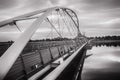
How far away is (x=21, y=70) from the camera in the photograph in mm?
5121

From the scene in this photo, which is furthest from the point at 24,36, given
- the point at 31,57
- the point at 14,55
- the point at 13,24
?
the point at 13,24

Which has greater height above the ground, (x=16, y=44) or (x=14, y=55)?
(x=16, y=44)

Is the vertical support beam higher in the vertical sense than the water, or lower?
higher

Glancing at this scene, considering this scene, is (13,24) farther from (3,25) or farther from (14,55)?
(14,55)

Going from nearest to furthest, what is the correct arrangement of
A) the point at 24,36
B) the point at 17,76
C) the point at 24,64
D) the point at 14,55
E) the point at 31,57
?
the point at 14,55 → the point at 24,36 → the point at 17,76 → the point at 24,64 → the point at 31,57

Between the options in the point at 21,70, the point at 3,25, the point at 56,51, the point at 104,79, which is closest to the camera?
the point at 21,70

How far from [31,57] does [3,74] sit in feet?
16.0

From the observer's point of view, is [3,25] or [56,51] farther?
[56,51]

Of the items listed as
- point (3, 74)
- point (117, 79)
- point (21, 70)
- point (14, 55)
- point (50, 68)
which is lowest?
point (117, 79)

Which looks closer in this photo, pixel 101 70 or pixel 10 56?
pixel 10 56

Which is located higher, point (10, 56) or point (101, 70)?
point (10, 56)

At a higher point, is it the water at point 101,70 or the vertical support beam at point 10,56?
the vertical support beam at point 10,56

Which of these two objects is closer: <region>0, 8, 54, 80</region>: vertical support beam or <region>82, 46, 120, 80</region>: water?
<region>0, 8, 54, 80</region>: vertical support beam

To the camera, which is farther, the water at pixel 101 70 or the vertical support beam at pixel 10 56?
the water at pixel 101 70
